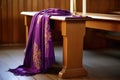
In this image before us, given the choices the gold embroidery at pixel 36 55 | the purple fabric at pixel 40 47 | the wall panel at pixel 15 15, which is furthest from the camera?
the wall panel at pixel 15 15

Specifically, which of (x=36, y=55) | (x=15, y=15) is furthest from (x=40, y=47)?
(x=15, y=15)

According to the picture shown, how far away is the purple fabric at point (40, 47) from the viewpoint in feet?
9.79

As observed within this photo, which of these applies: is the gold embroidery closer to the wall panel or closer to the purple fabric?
the purple fabric

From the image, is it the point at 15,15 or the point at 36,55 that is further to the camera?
the point at 15,15

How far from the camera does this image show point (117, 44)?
5262 millimetres

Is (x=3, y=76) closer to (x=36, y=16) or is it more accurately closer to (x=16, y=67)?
(x=16, y=67)

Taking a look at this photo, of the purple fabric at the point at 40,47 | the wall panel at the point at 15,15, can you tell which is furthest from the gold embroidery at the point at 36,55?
the wall panel at the point at 15,15

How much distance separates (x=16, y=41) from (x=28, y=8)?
0.69 m

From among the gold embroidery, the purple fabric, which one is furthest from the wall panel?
the gold embroidery

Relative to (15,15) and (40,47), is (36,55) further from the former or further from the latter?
(15,15)

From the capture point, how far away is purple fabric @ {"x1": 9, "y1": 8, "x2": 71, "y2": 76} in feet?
9.79

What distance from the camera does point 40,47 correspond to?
10.2 ft

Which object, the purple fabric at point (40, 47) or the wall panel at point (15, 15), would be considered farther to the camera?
the wall panel at point (15, 15)

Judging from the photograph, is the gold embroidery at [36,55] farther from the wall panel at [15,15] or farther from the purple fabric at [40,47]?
the wall panel at [15,15]
